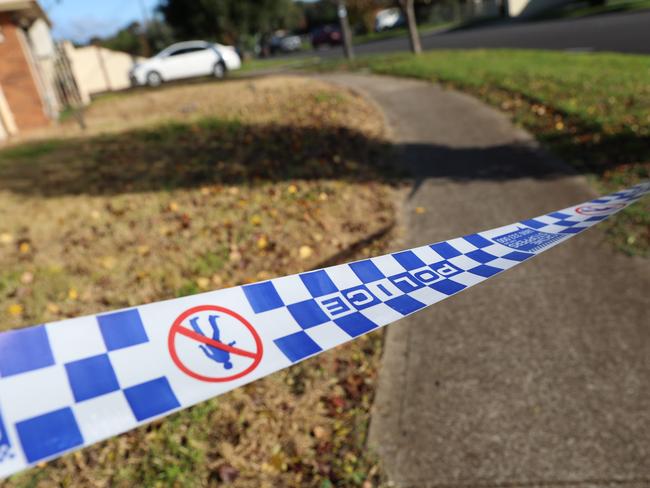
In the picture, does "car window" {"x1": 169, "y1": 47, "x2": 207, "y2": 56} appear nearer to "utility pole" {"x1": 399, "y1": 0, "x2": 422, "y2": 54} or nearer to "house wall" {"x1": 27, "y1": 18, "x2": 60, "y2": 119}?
"house wall" {"x1": 27, "y1": 18, "x2": 60, "y2": 119}

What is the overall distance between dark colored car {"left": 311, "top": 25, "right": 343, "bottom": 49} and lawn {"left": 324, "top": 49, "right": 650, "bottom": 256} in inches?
1116

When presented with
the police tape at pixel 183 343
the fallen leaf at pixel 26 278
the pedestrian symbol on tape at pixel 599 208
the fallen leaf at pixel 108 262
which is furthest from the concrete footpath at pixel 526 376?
the fallen leaf at pixel 26 278

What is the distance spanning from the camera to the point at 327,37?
41.4 meters

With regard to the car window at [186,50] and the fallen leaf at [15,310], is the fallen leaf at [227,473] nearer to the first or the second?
the fallen leaf at [15,310]

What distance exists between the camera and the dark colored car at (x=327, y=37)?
40.8m

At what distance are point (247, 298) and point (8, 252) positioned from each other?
4.74 metres

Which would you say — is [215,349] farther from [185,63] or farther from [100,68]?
[100,68]

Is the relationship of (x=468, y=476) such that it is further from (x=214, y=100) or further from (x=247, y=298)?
(x=214, y=100)

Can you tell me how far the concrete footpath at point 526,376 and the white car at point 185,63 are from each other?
68.6 feet

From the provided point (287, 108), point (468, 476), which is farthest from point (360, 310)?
point (287, 108)

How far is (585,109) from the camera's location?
314 inches

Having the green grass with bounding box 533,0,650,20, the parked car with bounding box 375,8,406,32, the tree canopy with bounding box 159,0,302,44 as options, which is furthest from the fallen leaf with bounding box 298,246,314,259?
the parked car with bounding box 375,8,406,32

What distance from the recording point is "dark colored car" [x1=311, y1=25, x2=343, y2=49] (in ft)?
134

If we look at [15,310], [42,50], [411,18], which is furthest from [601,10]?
[15,310]
